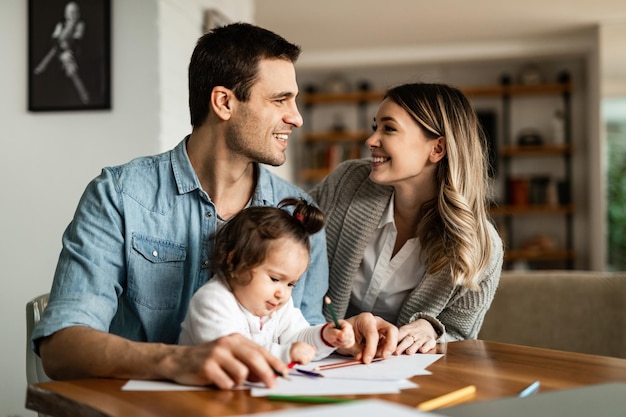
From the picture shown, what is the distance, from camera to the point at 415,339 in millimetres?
1510

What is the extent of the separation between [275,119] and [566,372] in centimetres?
89

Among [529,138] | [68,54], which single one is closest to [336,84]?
[529,138]

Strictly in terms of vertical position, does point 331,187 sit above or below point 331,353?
above

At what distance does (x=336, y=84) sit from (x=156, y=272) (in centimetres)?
644

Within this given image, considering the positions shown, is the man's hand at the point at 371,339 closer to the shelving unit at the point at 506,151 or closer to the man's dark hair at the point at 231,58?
the man's dark hair at the point at 231,58

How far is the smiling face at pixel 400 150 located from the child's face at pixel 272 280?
654 mm

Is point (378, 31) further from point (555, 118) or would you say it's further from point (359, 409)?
point (359, 409)

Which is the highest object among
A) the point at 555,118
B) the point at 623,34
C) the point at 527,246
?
the point at 623,34

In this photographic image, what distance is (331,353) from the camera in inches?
58.4

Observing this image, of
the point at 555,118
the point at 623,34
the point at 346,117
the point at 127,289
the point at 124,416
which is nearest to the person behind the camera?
the point at 124,416

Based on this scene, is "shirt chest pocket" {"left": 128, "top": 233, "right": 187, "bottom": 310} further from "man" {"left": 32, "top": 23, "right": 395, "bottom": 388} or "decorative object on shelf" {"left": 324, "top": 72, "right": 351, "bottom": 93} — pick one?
"decorative object on shelf" {"left": 324, "top": 72, "right": 351, "bottom": 93}

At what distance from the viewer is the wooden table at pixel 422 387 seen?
1.01 meters

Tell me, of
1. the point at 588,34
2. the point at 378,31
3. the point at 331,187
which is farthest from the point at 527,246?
the point at 331,187

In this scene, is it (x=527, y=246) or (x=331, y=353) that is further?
(x=527, y=246)
